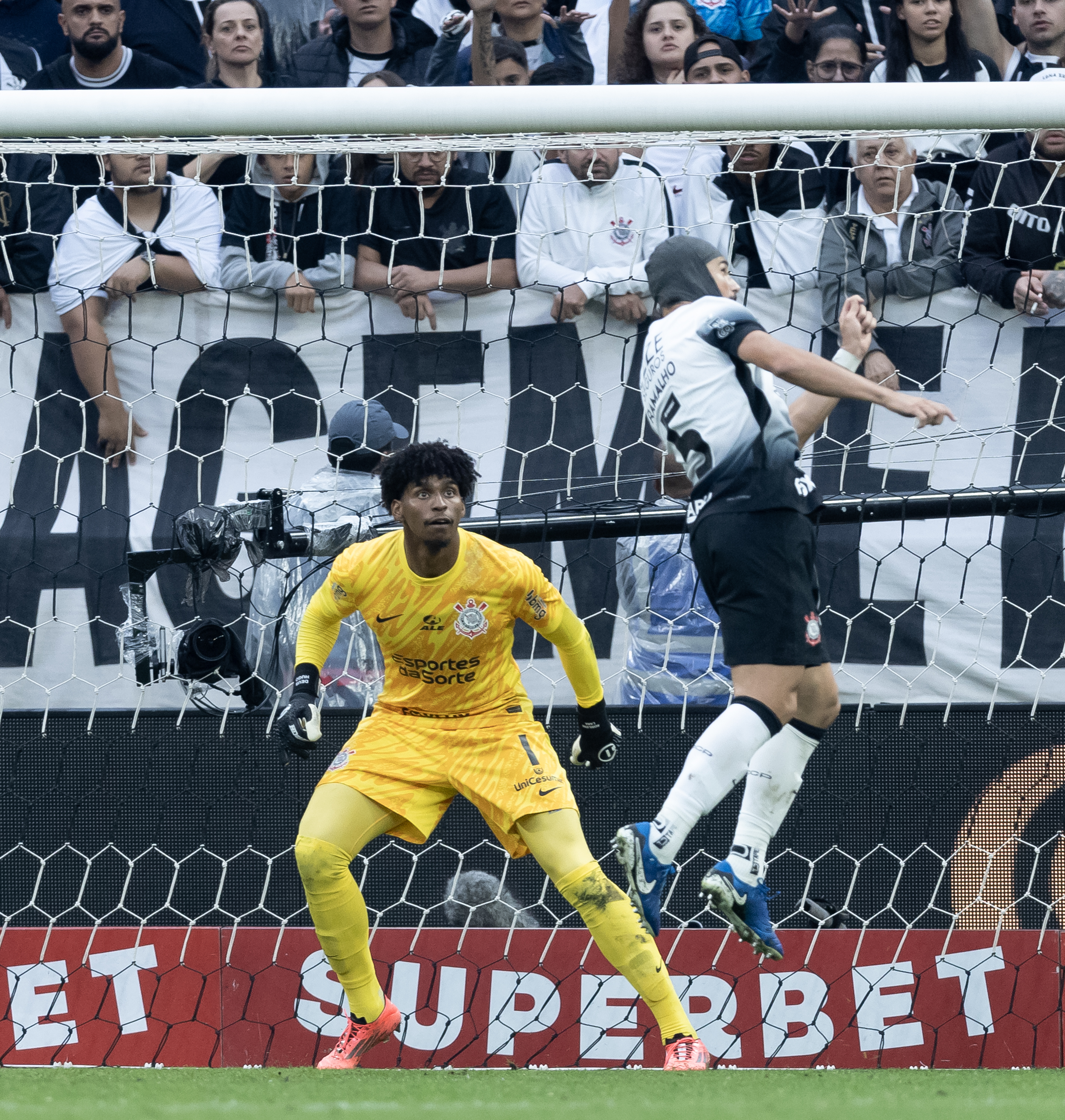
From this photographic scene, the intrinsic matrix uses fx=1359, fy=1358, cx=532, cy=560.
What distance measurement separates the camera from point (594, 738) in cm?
401

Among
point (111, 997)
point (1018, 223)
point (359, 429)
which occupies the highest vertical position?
point (1018, 223)

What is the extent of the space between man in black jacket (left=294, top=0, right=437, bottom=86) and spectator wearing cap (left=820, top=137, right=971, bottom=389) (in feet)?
8.05

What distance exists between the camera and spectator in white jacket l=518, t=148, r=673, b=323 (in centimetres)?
507

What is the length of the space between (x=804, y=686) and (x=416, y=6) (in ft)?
15.5

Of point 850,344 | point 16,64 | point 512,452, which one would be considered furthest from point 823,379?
point 16,64

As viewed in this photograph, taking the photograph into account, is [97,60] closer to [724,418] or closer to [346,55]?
[346,55]

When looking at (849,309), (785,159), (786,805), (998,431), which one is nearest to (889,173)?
(785,159)

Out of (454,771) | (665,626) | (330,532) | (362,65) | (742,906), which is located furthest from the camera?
(362,65)

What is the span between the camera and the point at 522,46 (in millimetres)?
6371

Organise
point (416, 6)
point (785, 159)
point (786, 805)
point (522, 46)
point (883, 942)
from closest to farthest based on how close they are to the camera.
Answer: point (786, 805), point (883, 942), point (785, 159), point (522, 46), point (416, 6)

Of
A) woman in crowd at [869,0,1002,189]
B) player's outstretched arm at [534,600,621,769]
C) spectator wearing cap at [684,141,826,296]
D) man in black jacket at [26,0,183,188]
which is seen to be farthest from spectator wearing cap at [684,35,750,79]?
player's outstretched arm at [534,600,621,769]

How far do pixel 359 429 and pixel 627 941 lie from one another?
195 cm

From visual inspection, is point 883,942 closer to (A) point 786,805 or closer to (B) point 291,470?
(A) point 786,805

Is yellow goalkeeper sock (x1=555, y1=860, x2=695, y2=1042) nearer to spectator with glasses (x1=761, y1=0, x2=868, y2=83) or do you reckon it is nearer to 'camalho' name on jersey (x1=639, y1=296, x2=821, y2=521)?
'camalho' name on jersey (x1=639, y1=296, x2=821, y2=521)
